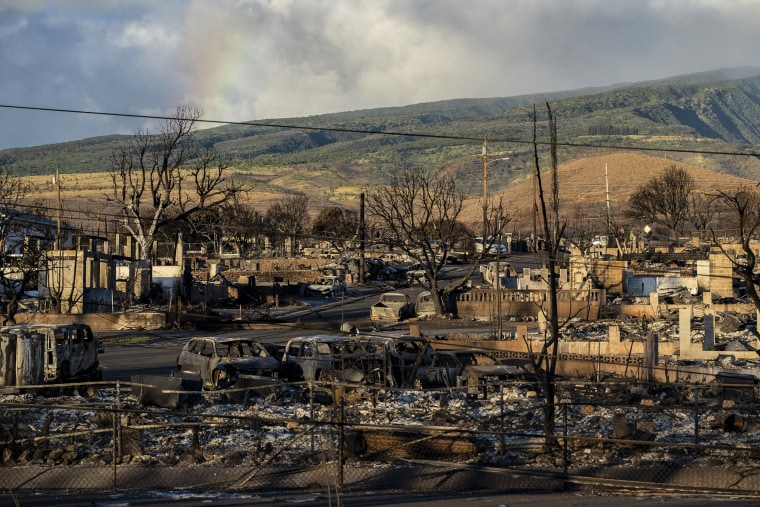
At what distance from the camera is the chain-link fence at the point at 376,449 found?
15031mm

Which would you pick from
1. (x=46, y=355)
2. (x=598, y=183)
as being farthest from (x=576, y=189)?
(x=46, y=355)

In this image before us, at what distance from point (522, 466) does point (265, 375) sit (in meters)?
9.41

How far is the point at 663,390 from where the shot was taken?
77.8 ft

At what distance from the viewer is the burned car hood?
2403 centimetres

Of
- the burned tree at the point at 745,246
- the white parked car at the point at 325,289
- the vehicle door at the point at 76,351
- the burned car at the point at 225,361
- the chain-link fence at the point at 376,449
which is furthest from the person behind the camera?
the white parked car at the point at 325,289

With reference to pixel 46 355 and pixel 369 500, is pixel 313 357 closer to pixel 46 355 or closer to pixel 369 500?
pixel 46 355

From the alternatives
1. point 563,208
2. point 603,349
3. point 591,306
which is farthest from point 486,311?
point 563,208

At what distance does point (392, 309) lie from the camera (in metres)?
42.8

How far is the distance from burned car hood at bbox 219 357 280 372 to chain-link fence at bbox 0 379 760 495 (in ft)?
9.79

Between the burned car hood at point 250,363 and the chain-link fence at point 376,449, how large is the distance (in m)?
2.98

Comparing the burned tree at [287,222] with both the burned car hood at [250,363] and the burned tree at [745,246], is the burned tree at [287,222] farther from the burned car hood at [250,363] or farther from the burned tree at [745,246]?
the burned car hood at [250,363]

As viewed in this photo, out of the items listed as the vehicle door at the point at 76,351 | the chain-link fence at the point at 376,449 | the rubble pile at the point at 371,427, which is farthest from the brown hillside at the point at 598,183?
the chain-link fence at the point at 376,449

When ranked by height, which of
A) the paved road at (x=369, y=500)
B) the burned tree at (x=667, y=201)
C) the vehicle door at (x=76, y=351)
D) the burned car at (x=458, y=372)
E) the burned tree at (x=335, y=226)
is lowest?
the paved road at (x=369, y=500)

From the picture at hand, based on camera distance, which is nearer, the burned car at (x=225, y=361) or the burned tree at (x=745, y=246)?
the burned tree at (x=745, y=246)
